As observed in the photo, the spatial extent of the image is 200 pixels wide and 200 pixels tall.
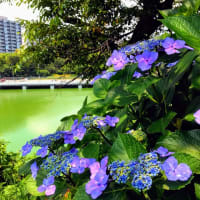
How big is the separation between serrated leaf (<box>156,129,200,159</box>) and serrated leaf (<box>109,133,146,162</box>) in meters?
0.05

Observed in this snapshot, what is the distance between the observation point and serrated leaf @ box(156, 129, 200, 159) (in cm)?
43

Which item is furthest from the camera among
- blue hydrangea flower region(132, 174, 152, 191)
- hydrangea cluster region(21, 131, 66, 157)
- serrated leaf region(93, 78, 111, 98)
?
serrated leaf region(93, 78, 111, 98)

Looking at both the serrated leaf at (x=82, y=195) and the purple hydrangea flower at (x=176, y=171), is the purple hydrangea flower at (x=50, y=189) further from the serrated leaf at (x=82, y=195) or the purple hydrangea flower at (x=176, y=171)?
the purple hydrangea flower at (x=176, y=171)

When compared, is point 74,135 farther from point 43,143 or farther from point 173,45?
point 173,45

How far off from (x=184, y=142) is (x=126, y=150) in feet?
0.38

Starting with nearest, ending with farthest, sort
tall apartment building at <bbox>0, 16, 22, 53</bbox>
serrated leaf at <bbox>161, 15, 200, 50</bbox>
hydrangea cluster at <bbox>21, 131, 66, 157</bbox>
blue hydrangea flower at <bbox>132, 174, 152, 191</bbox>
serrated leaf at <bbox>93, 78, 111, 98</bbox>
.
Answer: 1. blue hydrangea flower at <bbox>132, 174, 152, 191</bbox>
2. serrated leaf at <bbox>161, 15, 200, 50</bbox>
3. hydrangea cluster at <bbox>21, 131, 66, 157</bbox>
4. serrated leaf at <bbox>93, 78, 111, 98</bbox>
5. tall apartment building at <bbox>0, 16, 22, 53</bbox>

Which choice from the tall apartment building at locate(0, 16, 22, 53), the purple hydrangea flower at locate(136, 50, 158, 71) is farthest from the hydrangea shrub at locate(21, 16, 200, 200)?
the tall apartment building at locate(0, 16, 22, 53)

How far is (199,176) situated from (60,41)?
2869 mm

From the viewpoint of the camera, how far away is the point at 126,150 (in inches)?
16.7

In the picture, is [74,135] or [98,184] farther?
[74,135]

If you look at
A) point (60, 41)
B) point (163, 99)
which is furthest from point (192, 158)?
point (60, 41)

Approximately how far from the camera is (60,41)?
302 centimetres

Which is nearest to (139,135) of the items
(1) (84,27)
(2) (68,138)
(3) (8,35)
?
(2) (68,138)

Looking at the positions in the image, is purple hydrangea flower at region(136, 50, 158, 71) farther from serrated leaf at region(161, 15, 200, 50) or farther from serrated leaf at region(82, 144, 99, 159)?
serrated leaf at region(82, 144, 99, 159)
